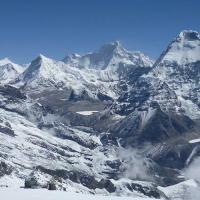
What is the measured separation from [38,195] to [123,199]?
15402 mm

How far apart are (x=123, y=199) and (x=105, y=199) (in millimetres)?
5908

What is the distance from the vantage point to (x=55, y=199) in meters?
91.7

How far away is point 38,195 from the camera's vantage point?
3698 inches

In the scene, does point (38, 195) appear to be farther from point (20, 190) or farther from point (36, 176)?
point (36, 176)

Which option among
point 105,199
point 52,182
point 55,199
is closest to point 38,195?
point 55,199

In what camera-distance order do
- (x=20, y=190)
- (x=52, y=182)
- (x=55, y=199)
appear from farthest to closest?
(x=52, y=182) → (x=20, y=190) → (x=55, y=199)

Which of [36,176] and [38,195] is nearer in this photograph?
[38,195]

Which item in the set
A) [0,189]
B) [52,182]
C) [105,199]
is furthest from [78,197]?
[52,182]

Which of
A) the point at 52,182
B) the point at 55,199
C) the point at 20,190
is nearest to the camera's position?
the point at 55,199

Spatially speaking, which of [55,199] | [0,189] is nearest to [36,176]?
[0,189]

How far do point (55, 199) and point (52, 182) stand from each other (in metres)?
36.8

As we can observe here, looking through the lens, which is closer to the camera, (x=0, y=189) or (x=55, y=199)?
(x=55, y=199)

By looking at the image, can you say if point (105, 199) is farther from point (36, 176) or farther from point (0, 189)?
point (36, 176)

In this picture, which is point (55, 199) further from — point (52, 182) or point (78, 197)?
point (52, 182)
